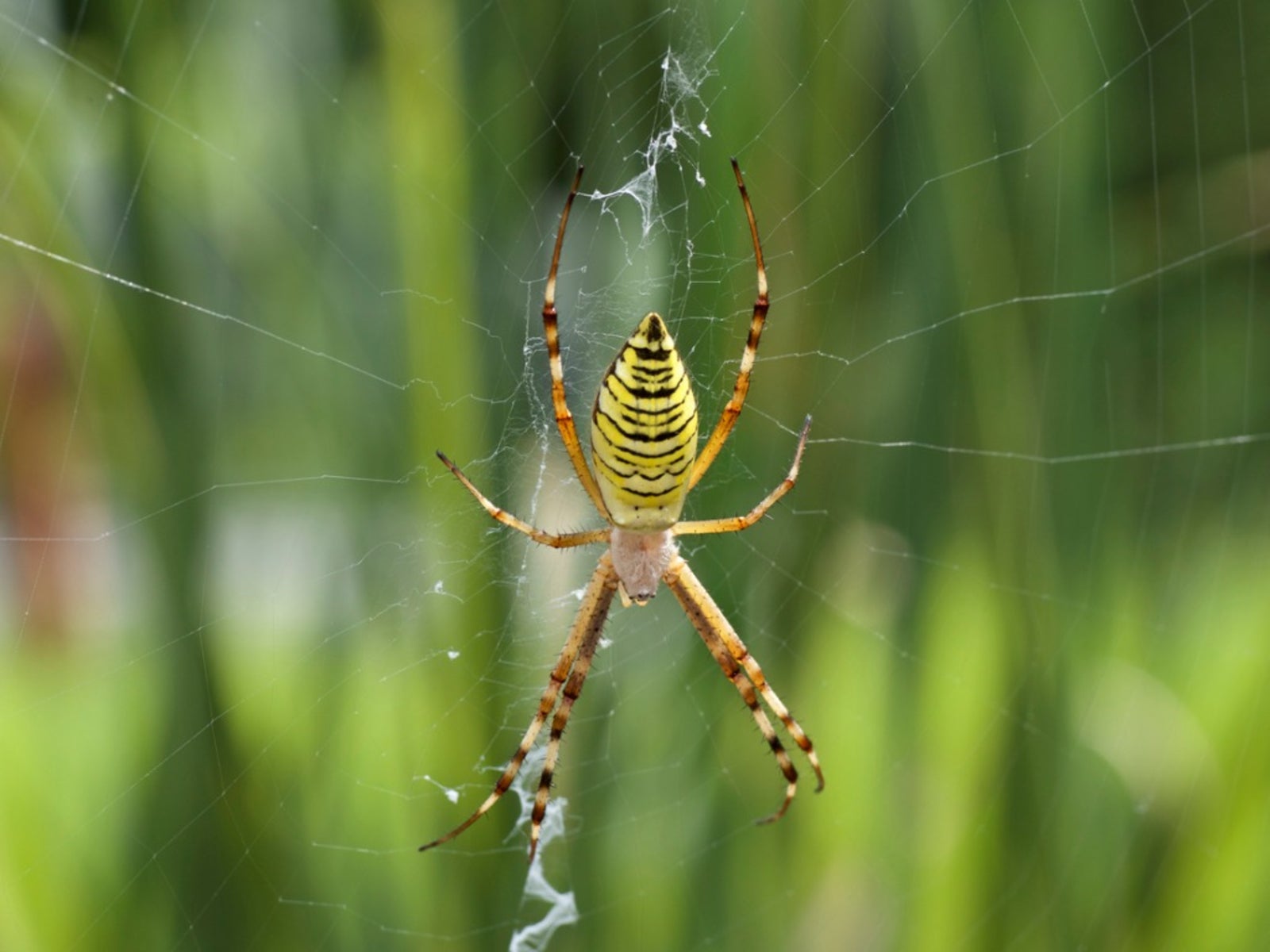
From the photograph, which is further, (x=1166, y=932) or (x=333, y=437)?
(x=1166, y=932)

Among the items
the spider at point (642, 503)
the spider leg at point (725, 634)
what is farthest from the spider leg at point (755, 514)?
the spider leg at point (725, 634)

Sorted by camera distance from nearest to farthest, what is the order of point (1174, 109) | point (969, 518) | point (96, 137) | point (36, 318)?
point (96, 137), point (36, 318), point (969, 518), point (1174, 109)

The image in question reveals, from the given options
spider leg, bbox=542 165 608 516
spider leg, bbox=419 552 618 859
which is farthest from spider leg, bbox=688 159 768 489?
spider leg, bbox=419 552 618 859

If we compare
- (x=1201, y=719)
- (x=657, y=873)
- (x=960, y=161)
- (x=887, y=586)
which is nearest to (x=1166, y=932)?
(x=1201, y=719)

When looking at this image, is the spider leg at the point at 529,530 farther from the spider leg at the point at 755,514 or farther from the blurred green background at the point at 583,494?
the spider leg at the point at 755,514

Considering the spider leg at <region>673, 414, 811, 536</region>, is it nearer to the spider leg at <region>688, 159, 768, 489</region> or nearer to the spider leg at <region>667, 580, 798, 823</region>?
the spider leg at <region>688, 159, 768, 489</region>

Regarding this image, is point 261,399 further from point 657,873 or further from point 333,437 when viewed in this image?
point 657,873

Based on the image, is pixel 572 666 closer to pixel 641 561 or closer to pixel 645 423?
pixel 641 561

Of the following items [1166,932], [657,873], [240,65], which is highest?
[240,65]
